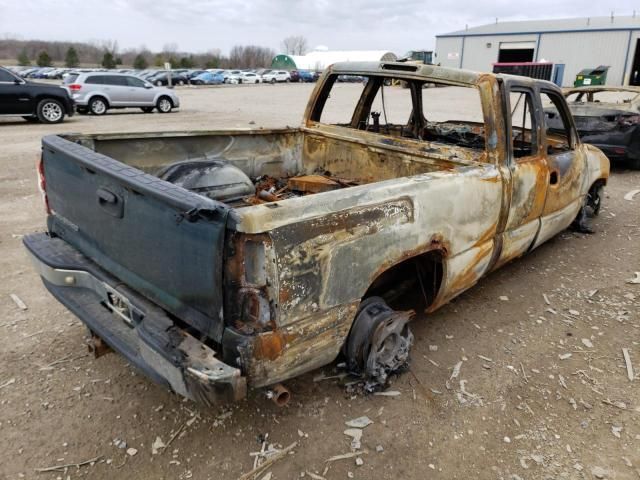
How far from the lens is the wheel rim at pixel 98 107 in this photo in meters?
17.0

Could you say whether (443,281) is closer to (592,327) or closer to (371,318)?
(371,318)

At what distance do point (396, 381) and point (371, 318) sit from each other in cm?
54

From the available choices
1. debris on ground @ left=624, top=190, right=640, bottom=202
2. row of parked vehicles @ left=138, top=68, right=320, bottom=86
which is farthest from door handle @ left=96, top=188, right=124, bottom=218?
row of parked vehicles @ left=138, top=68, right=320, bottom=86

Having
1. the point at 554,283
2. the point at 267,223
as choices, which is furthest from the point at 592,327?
the point at 267,223

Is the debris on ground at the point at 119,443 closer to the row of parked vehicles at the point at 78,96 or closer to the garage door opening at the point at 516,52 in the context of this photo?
the row of parked vehicles at the point at 78,96

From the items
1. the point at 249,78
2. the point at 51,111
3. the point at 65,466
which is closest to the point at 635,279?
the point at 65,466

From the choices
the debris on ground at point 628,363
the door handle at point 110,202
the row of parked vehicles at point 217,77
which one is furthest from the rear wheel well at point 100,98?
the row of parked vehicles at point 217,77

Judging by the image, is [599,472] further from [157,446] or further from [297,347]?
[157,446]

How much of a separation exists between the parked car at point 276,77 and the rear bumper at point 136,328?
5212cm

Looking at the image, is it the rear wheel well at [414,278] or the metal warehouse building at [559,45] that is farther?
the metal warehouse building at [559,45]

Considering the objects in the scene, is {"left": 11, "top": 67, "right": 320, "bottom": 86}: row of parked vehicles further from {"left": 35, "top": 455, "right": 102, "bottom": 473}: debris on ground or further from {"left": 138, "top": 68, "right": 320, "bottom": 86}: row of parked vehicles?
{"left": 35, "top": 455, "right": 102, "bottom": 473}: debris on ground

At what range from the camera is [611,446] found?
2586 millimetres

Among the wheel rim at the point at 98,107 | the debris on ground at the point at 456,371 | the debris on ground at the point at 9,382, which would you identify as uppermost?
the wheel rim at the point at 98,107

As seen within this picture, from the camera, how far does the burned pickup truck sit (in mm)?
2105
